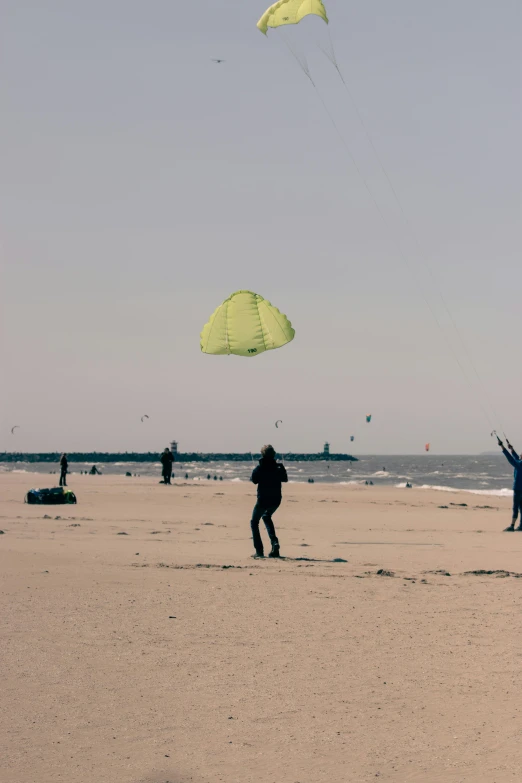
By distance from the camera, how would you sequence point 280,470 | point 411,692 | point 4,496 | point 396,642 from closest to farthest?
point 411,692, point 396,642, point 280,470, point 4,496

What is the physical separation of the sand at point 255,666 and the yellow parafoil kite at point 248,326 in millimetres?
8749

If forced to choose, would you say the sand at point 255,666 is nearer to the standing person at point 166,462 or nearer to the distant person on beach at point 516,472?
the distant person on beach at point 516,472

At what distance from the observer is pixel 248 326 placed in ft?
70.6

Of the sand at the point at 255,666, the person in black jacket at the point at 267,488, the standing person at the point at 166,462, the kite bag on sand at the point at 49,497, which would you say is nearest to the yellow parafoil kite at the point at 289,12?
the person in black jacket at the point at 267,488

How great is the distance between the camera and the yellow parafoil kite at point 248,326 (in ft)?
70.0

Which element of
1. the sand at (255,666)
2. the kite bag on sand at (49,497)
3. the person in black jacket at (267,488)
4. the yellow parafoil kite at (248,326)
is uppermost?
the yellow parafoil kite at (248,326)

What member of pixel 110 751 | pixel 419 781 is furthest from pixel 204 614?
pixel 419 781

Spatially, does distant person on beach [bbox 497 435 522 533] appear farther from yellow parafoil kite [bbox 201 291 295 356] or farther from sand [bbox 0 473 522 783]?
yellow parafoil kite [bbox 201 291 295 356]

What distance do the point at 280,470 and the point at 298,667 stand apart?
676cm

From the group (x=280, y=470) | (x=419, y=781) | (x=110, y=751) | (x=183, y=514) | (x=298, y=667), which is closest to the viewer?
(x=419, y=781)

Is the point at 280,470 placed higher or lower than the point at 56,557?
higher

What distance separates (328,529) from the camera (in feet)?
62.2

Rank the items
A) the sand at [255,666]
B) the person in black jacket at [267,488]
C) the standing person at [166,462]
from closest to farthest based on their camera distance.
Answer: the sand at [255,666] < the person in black jacket at [267,488] < the standing person at [166,462]

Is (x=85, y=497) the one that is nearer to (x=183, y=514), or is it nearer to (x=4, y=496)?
(x=4, y=496)
